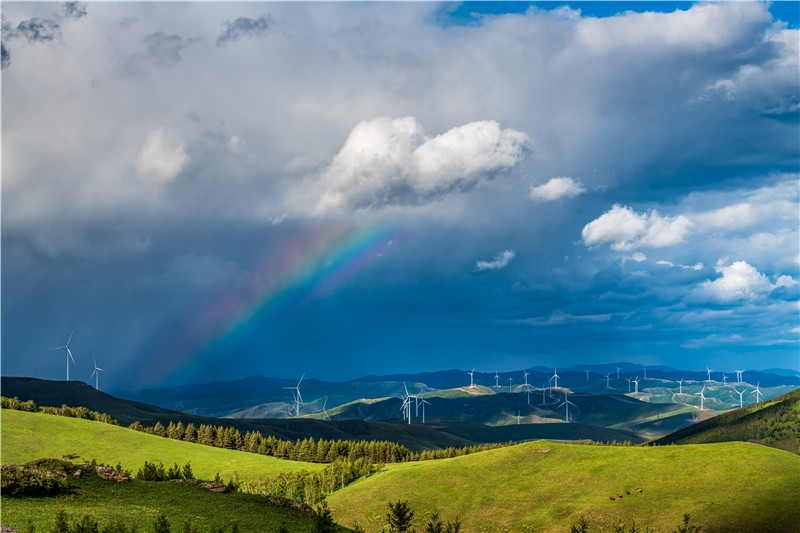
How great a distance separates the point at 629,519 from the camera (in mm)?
89250

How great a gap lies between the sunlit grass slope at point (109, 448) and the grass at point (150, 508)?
7499 centimetres

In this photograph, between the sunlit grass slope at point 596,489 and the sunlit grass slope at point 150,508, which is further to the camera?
the sunlit grass slope at point 596,489

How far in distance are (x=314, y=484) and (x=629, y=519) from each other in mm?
63674

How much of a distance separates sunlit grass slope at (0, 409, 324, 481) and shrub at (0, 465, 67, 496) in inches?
3133

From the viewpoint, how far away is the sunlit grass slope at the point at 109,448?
13218 cm

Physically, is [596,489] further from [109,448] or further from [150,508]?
[109,448]

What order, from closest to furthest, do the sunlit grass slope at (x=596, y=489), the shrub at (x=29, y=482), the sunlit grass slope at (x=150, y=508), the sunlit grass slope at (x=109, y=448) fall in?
the sunlit grass slope at (x=150, y=508) < the shrub at (x=29, y=482) < the sunlit grass slope at (x=596, y=489) < the sunlit grass slope at (x=109, y=448)

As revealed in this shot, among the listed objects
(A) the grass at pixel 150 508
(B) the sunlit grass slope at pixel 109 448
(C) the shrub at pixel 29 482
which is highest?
(C) the shrub at pixel 29 482

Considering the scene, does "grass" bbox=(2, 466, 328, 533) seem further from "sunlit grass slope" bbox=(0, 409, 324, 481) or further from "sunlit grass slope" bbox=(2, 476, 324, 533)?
"sunlit grass slope" bbox=(0, 409, 324, 481)

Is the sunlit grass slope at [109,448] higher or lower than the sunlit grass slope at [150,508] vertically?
lower

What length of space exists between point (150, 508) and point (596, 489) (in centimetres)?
7760

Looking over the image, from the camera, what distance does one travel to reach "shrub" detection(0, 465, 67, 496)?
5347 cm

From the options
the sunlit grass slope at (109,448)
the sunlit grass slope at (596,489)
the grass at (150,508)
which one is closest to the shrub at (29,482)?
the grass at (150,508)

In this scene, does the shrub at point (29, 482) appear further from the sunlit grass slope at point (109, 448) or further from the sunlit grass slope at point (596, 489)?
the sunlit grass slope at point (109, 448)
